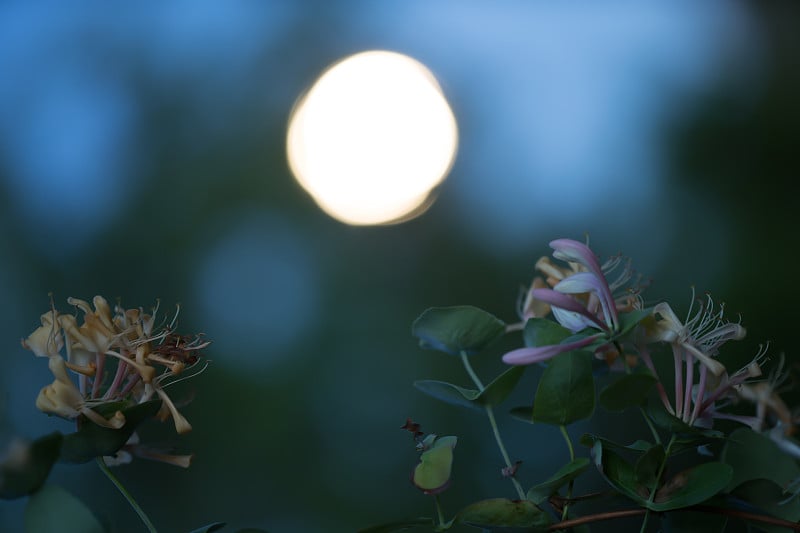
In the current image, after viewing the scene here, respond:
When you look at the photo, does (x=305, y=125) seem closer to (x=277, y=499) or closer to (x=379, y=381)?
(x=379, y=381)

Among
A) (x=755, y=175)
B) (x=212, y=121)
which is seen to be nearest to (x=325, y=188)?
(x=212, y=121)

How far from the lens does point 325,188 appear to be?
5.39 ft

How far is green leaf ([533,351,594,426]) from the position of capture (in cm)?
26

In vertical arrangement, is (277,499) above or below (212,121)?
below

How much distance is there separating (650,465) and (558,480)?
0.13 ft

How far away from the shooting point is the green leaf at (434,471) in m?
0.25

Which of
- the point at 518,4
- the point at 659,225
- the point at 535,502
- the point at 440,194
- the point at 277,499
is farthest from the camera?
the point at 518,4

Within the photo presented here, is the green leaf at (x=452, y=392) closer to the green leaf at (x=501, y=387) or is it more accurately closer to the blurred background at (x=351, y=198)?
the green leaf at (x=501, y=387)

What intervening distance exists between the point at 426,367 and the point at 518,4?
97cm

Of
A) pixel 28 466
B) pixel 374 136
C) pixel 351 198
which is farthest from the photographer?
pixel 374 136

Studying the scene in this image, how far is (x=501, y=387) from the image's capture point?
0.29 m

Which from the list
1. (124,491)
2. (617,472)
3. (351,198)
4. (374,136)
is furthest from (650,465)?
(374,136)

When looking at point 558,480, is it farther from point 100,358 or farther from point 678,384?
point 100,358

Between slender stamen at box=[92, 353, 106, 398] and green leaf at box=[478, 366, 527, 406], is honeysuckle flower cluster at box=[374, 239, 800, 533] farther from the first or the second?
slender stamen at box=[92, 353, 106, 398]
